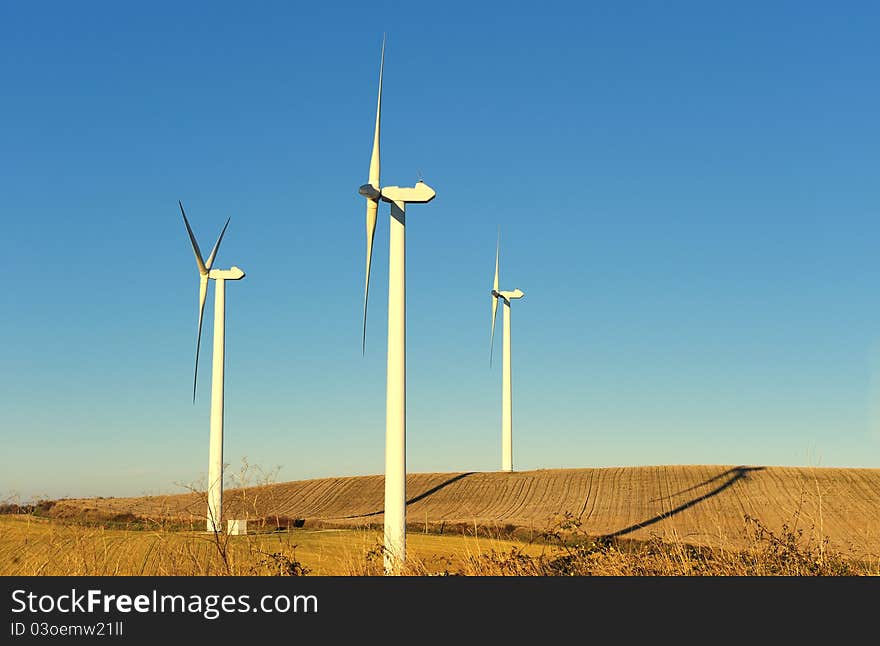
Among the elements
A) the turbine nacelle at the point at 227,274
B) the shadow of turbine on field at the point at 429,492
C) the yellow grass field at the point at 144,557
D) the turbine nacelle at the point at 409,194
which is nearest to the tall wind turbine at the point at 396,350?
the turbine nacelle at the point at 409,194

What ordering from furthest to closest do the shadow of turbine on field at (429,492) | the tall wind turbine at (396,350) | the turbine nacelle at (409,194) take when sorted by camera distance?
the shadow of turbine on field at (429,492) < the turbine nacelle at (409,194) < the tall wind turbine at (396,350)

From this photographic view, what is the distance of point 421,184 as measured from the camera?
2825cm

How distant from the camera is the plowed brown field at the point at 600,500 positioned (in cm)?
5281

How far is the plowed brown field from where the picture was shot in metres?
52.8

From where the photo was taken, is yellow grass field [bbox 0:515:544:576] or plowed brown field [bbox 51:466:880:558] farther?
plowed brown field [bbox 51:466:880:558]

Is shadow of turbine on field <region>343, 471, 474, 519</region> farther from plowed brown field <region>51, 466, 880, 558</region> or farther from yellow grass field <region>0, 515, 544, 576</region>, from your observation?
yellow grass field <region>0, 515, 544, 576</region>

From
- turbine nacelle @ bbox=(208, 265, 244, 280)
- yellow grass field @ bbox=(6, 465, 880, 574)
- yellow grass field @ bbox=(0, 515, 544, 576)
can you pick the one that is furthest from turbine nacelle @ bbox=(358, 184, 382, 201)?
turbine nacelle @ bbox=(208, 265, 244, 280)

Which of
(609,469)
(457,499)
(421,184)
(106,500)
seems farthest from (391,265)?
(106,500)

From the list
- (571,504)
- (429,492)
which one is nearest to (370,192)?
(571,504)

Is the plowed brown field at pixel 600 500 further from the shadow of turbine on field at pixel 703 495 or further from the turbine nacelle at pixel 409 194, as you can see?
the turbine nacelle at pixel 409 194

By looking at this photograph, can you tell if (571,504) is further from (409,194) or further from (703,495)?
(409,194)

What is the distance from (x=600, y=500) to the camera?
63812mm
